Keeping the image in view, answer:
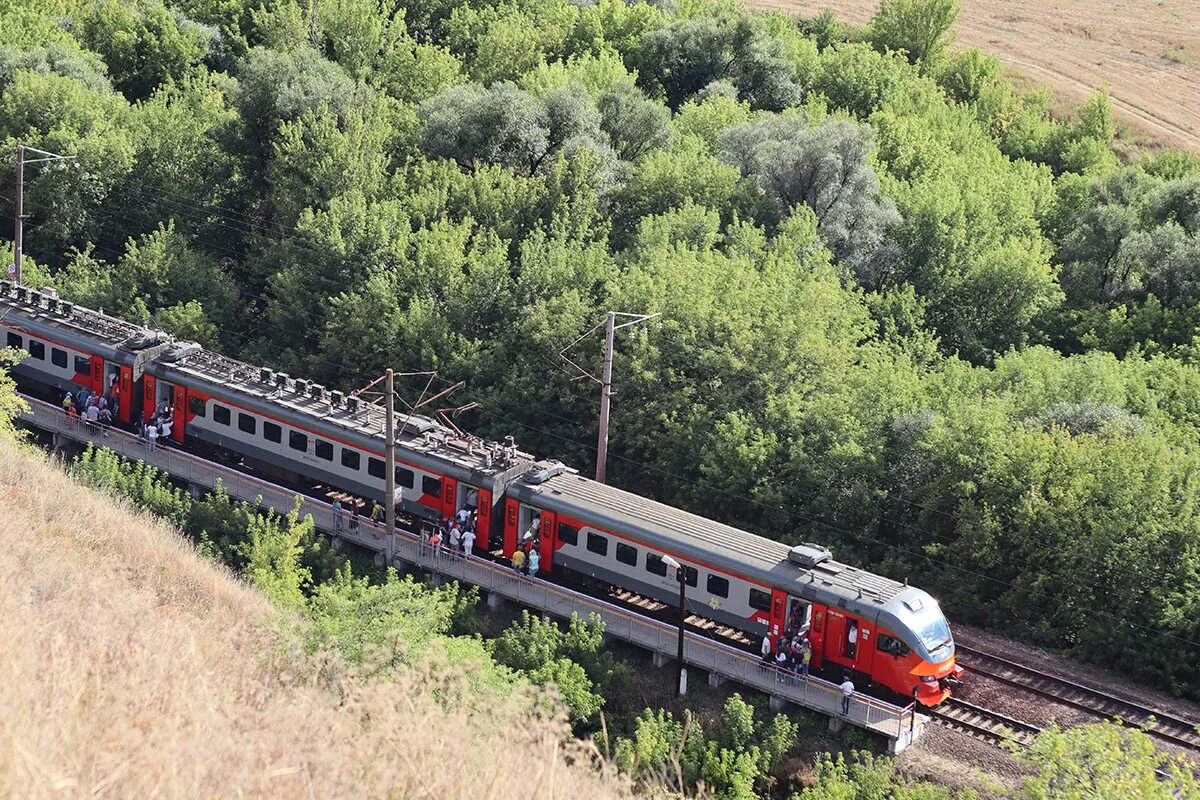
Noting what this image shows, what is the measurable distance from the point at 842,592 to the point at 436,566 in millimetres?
11212

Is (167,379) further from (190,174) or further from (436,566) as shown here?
(190,174)

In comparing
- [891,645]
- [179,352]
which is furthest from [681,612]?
[179,352]

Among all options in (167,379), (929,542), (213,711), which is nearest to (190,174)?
(167,379)

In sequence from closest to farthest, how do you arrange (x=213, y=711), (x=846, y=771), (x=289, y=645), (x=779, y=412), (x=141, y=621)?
1. (x=213, y=711)
2. (x=141, y=621)
3. (x=289, y=645)
4. (x=846, y=771)
5. (x=779, y=412)

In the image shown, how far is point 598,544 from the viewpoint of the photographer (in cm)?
3538

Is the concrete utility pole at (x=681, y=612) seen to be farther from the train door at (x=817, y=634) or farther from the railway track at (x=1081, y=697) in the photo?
the railway track at (x=1081, y=697)

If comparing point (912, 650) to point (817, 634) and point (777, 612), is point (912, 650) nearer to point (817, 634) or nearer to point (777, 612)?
point (817, 634)

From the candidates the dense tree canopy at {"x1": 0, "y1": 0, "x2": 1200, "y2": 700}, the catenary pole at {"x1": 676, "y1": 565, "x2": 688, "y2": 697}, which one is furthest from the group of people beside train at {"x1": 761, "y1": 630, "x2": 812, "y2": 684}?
the dense tree canopy at {"x1": 0, "y1": 0, "x2": 1200, "y2": 700}

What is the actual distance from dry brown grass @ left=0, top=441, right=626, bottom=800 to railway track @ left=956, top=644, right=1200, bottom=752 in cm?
1598

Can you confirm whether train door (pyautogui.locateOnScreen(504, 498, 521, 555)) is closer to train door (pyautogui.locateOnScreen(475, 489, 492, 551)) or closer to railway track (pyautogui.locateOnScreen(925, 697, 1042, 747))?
train door (pyautogui.locateOnScreen(475, 489, 492, 551))

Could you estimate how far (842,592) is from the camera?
1251 inches

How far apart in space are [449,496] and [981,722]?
1481cm

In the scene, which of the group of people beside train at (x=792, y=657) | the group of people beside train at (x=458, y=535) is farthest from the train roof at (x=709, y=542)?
the group of people beside train at (x=458, y=535)

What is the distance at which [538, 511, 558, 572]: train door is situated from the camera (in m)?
36.1
